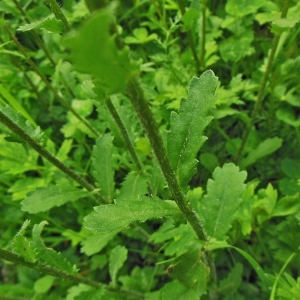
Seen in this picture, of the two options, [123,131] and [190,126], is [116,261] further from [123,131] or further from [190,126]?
[190,126]

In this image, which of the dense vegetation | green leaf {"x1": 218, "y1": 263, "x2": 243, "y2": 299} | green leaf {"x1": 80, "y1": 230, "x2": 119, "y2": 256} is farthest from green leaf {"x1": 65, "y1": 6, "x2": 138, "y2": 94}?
green leaf {"x1": 218, "y1": 263, "x2": 243, "y2": 299}

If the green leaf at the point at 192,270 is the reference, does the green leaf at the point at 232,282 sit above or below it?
below

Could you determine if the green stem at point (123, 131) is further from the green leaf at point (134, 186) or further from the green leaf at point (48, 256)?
the green leaf at point (48, 256)

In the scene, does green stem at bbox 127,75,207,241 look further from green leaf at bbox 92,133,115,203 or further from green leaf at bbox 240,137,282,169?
green leaf at bbox 240,137,282,169

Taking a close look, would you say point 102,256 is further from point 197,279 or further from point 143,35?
point 143,35

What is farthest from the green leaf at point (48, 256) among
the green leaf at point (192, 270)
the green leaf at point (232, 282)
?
the green leaf at point (232, 282)
